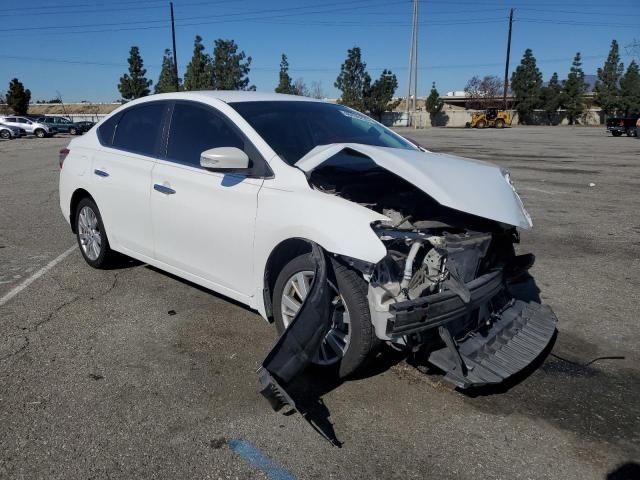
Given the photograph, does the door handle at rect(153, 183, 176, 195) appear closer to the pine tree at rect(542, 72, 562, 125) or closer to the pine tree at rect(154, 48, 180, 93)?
the pine tree at rect(154, 48, 180, 93)

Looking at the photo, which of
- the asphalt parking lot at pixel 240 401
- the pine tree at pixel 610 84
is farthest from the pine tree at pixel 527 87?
the asphalt parking lot at pixel 240 401

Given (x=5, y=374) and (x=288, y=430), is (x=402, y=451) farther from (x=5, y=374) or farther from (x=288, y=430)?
(x=5, y=374)

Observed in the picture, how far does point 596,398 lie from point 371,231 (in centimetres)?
176

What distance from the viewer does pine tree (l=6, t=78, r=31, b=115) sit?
64.9 m

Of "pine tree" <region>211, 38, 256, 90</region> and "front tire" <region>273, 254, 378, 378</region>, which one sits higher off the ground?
"pine tree" <region>211, 38, 256, 90</region>

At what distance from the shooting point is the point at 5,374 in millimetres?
3533

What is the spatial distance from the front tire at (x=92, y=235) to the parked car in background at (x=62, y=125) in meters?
43.0

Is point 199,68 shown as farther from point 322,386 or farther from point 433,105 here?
point 322,386

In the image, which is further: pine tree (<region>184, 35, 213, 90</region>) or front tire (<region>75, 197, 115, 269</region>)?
pine tree (<region>184, 35, 213, 90</region>)

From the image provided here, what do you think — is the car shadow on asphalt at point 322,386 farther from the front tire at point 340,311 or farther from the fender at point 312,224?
the fender at point 312,224

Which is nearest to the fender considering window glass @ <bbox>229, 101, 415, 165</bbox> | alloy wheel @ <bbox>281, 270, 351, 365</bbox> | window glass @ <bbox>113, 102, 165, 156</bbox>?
alloy wheel @ <bbox>281, 270, 351, 365</bbox>

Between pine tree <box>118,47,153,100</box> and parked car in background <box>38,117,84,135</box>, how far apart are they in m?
17.2

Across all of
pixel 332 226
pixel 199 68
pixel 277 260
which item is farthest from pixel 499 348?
pixel 199 68

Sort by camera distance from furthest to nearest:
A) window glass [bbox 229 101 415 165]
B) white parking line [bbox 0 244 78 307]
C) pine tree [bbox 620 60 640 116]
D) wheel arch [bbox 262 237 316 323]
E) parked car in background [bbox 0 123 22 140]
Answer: pine tree [bbox 620 60 640 116] < parked car in background [bbox 0 123 22 140] < white parking line [bbox 0 244 78 307] < window glass [bbox 229 101 415 165] < wheel arch [bbox 262 237 316 323]
